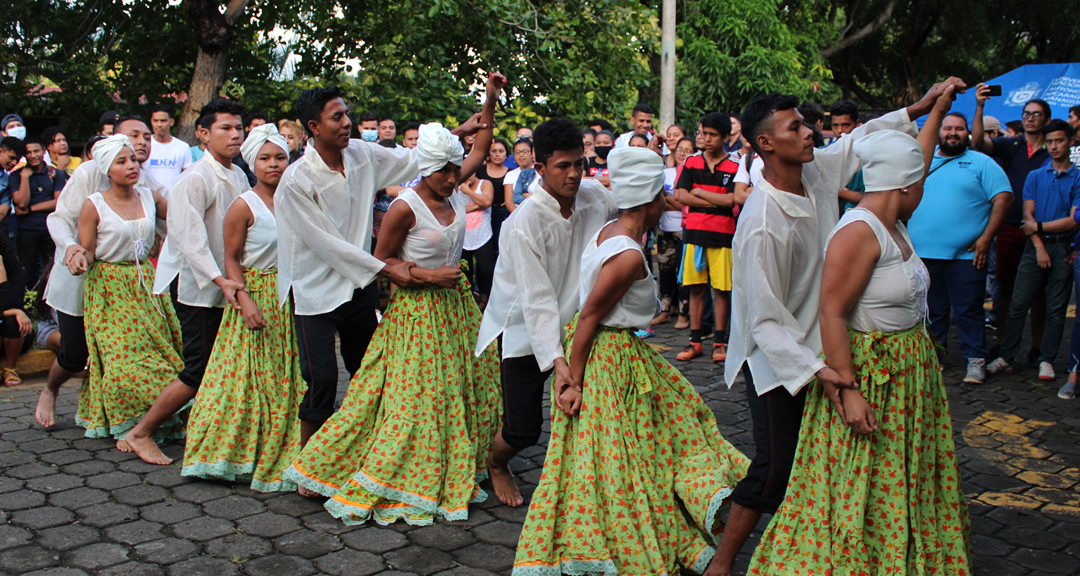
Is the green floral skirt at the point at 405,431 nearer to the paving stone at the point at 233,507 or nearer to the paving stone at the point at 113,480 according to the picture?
the paving stone at the point at 233,507

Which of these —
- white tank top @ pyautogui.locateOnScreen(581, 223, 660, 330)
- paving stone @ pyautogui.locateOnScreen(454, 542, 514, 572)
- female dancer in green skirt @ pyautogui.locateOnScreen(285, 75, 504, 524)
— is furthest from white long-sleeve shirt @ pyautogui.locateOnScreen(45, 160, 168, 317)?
white tank top @ pyautogui.locateOnScreen(581, 223, 660, 330)

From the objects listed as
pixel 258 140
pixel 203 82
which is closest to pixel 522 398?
pixel 258 140

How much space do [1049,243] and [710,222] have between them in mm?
2586

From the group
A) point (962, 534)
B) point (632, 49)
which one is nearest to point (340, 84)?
point (632, 49)

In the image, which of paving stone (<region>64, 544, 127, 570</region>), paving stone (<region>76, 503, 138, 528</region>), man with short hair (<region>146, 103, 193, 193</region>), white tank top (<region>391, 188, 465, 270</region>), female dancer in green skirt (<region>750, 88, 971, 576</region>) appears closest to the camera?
female dancer in green skirt (<region>750, 88, 971, 576</region>)

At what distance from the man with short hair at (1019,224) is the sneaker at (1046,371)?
48 cm

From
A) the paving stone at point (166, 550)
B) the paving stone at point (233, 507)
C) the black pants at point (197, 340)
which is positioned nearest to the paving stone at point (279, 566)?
the paving stone at point (166, 550)

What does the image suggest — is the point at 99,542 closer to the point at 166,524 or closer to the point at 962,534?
the point at 166,524

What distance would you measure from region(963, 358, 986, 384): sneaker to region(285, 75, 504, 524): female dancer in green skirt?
4.12m

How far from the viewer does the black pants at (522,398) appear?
13.6 feet

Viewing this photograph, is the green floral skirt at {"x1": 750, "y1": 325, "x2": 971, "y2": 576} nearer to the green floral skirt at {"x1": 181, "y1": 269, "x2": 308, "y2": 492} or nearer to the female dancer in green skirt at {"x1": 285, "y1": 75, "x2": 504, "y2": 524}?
the female dancer in green skirt at {"x1": 285, "y1": 75, "x2": 504, "y2": 524}

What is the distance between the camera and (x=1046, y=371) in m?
6.80

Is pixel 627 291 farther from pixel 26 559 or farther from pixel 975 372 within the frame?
pixel 975 372

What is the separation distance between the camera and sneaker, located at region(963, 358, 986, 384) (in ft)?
22.1
